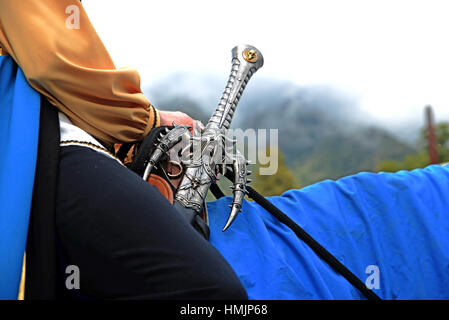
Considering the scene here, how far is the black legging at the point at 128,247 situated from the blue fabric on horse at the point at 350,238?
231mm

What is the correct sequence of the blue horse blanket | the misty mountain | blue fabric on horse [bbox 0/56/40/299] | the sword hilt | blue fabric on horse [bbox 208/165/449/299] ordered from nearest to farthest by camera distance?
blue fabric on horse [bbox 0/56/40/299] → the blue horse blanket → blue fabric on horse [bbox 208/165/449/299] → the sword hilt → the misty mountain

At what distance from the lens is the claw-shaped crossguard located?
40.5 inches

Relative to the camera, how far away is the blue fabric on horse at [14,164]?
2.41ft

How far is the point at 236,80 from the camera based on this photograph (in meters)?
1.20

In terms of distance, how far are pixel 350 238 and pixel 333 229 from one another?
0.05 meters

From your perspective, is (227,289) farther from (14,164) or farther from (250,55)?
(250,55)

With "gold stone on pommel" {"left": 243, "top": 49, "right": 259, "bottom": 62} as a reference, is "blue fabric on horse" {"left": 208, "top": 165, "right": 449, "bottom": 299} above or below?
below

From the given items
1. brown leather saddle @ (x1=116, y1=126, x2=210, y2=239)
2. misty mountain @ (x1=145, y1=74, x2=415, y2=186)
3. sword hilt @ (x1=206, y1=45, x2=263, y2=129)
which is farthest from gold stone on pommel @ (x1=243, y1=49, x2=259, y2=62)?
misty mountain @ (x1=145, y1=74, x2=415, y2=186)

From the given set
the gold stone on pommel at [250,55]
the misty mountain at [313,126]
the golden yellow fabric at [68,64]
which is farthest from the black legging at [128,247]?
the misty mountain at [313,126]

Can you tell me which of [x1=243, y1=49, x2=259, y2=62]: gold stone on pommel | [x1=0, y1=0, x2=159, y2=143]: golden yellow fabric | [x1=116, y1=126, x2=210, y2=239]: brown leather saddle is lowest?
[x1=116, y1=126, x2=210, y2=239]: brown leather saddle

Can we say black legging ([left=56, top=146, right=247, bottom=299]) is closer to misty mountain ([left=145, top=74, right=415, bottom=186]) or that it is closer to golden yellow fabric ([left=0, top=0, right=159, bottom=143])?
golden yellow fabric ([left=0, top=0, right=159, bottom=143])

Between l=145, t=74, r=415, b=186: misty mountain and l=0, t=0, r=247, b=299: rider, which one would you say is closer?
l=0, t=0, r=247, b=299: rider

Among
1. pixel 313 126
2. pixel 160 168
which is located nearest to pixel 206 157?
pixel 160 168
